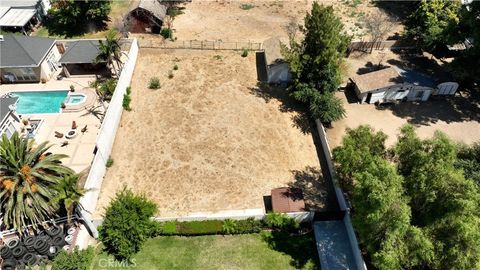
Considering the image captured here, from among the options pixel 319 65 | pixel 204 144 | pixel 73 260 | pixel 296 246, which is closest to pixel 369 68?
pixel 319 65

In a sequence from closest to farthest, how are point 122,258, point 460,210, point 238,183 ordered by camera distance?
1. point 460,210
2. point 122,258
3. point 238,183

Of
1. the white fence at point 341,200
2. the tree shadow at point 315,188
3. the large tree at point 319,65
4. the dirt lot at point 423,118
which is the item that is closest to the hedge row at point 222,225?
the tree shadow at point 315,188

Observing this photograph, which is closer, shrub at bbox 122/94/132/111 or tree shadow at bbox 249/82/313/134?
tree shadow at bbox 249/82/313/134

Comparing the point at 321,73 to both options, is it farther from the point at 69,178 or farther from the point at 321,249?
the point at 69,178

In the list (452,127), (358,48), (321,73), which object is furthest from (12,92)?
(452,127)

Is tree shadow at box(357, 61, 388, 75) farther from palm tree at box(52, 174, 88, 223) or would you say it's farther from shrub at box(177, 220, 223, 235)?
palm tree at box(52, 174, 88, 223)

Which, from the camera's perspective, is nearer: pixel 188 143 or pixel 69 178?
pixel 69 178

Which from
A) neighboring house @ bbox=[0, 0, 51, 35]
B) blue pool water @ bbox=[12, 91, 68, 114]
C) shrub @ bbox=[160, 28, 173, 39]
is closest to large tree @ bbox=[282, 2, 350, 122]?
shrub @ bbox=[160, 28, 173, 39]
